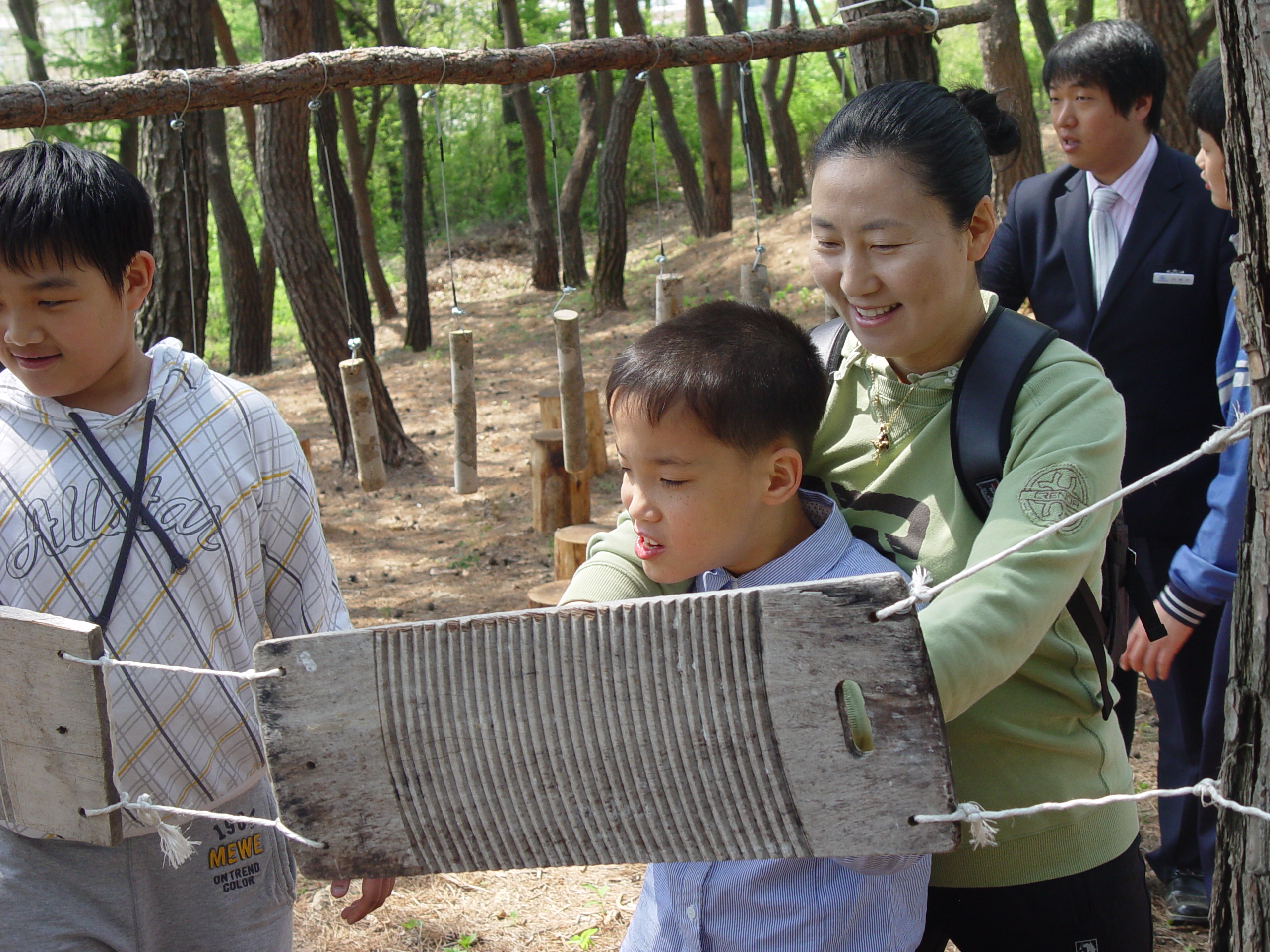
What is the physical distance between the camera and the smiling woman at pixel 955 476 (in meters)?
1.40

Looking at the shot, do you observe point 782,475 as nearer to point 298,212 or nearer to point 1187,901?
point 1187,901

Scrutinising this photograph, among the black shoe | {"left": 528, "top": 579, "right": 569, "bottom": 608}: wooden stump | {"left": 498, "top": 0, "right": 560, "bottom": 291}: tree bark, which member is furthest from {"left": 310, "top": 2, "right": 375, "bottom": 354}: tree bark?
the black shoe

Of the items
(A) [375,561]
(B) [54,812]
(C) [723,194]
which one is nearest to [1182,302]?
(B) [54,812]

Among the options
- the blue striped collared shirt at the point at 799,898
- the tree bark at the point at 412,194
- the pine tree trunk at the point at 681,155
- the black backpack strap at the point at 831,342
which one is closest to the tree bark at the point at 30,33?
the tree bark at the point at 412,194

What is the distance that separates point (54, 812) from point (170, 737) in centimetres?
35

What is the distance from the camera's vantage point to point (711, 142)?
13.5m

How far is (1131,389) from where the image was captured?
3.00 m


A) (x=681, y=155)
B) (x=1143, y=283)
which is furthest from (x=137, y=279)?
(x=681, y=155)

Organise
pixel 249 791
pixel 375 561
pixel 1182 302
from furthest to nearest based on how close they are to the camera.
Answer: pixel 375 561 → pixel 1182 302 → pixel 249 791

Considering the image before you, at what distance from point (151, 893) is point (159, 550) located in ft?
1.81

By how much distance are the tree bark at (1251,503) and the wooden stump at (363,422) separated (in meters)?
4.23

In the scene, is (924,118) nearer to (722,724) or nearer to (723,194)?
(722,724)

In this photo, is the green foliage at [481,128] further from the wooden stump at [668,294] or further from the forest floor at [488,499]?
the wooden stump at [668,294]

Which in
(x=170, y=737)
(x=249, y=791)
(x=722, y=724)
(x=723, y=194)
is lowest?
(x=249, y=791)
